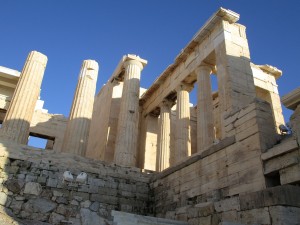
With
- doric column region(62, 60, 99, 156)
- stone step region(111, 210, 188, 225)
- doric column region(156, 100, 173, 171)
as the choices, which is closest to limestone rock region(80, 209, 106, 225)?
stone step region(111, 210, 188, 225)

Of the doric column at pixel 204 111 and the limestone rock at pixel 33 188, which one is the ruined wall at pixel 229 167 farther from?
the limestone rock at pixel 33 188

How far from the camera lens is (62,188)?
1140cm

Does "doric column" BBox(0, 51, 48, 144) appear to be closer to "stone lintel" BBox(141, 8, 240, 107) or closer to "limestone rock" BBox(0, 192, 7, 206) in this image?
"limestone rock" BBox(0, 192, 7, 206)

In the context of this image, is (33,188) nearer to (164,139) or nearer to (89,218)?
(89,218)

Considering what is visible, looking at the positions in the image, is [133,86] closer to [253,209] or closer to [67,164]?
[67,164]

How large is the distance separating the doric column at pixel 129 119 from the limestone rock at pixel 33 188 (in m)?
5.75

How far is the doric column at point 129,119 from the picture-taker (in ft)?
54.6

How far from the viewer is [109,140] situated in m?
21.3

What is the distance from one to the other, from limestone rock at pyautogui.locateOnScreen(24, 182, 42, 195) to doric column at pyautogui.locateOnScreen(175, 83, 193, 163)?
28.4 ft

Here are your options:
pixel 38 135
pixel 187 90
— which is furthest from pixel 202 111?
pixel 38 135

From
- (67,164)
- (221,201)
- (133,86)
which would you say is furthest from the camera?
(133,86)

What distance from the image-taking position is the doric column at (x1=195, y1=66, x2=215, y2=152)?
52.9ft

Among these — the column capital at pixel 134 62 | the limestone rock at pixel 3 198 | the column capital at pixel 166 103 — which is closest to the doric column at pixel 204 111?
the column capital at pixel 134 62

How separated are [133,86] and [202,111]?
5.05 metres
